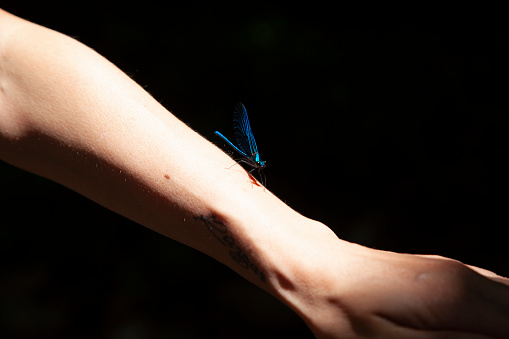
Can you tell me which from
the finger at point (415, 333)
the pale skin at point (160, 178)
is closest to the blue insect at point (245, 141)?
the pale skin at point (160, 178)

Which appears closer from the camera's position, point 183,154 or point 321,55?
point 183,154

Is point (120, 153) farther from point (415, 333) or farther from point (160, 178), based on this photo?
point (415, 333)

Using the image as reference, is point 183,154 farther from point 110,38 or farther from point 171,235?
point 110,38

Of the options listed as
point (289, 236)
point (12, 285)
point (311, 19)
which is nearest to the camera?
point (289, 236)

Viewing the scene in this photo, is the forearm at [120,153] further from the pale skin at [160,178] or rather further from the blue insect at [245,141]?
the blue insect at [245,141]

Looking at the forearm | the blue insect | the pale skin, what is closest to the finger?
the pale skin

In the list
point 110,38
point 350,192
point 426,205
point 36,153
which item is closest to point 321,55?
point 350,192

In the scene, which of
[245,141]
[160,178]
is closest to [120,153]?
[160,178]
